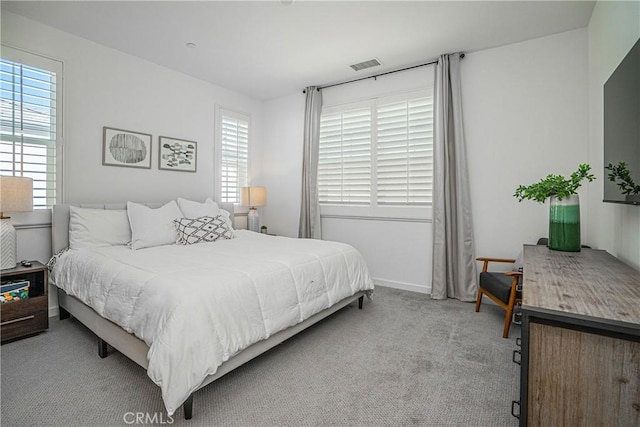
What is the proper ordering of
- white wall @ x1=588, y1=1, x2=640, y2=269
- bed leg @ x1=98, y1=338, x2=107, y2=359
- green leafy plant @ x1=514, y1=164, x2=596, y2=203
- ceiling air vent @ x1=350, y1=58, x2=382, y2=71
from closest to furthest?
white wall @ x1=588, y1=1, x2=640, y2=269 → green leafy plant @ x1=514, y1=164, x2=596, y2=203 → bed leg @ x1=98, y1=338, x2=107, y2=359 → ceiling air vent @ x1=350, y1=58, x2=382, y2=71

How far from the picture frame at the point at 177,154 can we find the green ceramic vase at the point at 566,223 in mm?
3987

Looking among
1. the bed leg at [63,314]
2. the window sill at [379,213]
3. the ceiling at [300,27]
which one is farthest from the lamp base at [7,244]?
the window sill at [379,213]

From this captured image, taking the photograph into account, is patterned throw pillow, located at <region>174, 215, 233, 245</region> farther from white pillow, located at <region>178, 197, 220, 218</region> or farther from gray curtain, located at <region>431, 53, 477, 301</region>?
gray curtain, located at <region>431, 53, 477, 301</region>

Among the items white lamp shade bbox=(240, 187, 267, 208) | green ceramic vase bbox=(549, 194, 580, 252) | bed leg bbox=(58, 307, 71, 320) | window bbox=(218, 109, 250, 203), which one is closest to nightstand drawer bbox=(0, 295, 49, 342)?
bed leg bbox=(58, 307, 71, 320)

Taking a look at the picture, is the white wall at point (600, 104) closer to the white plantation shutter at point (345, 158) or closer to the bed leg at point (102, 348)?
the white plantation shutter at point (345, 158)

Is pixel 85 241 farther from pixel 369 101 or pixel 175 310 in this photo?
pixel 369 101

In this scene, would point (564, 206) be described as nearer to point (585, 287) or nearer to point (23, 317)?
point (585, 287)

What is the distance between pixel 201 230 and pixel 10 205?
1485 millimetres

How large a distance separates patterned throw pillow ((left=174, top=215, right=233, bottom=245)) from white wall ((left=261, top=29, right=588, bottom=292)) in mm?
1860

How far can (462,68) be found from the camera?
362 cm

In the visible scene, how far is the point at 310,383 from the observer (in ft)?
6.56

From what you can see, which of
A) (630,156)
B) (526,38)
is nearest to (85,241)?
(630,156)

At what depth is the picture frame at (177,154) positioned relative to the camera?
395cm

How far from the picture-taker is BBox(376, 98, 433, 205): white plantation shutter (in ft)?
12.6
